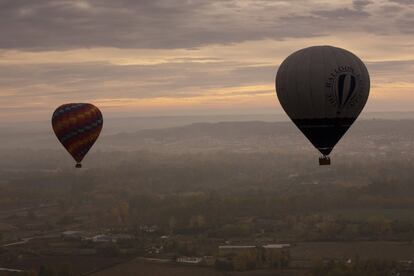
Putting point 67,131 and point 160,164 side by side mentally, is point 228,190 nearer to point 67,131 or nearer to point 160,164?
point 160,164

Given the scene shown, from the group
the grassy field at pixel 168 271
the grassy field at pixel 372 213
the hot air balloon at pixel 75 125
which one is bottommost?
the grassy field at pixel 168 271

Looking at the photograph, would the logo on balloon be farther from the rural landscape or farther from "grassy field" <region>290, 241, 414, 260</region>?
"grassy field" <region>290, 241, 414, 260</region>

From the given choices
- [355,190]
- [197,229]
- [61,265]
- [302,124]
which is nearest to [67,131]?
[61,265]

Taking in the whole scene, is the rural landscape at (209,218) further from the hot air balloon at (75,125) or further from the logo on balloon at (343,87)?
the logo on balloon at (343,87)

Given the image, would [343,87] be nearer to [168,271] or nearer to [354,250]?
[168,271]

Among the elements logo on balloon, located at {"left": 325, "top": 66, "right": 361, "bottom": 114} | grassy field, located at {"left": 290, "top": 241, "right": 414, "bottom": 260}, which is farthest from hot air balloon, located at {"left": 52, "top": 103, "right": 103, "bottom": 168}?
logo on balloon, located at {"left": 325, "top": 66, "right": 361, "bottom": 114}

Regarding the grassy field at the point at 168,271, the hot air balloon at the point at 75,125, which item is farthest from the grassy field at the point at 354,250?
the hot air balloon at the point at 75,125
